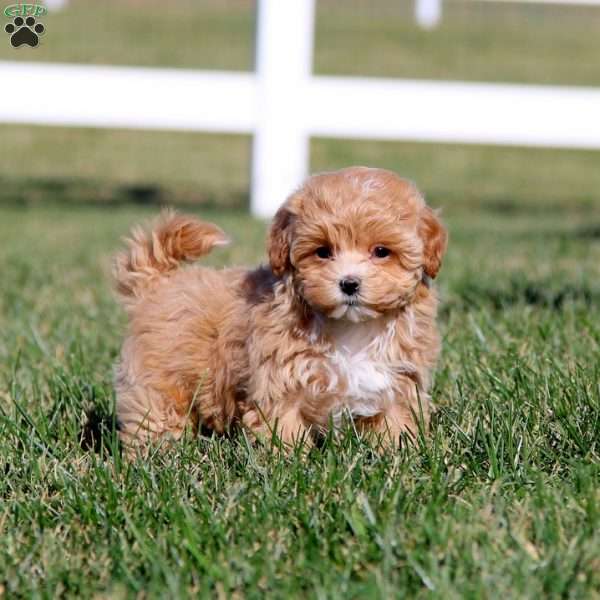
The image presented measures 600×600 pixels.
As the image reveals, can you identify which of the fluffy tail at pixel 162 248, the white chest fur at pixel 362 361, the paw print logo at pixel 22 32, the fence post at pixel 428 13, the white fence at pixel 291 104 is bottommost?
the white chest fur at pixel 362 361

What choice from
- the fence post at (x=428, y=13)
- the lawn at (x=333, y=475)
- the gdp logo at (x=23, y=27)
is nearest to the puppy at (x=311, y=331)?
the lawn at (x=333, y=475)

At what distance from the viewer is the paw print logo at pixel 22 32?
650 centimetres

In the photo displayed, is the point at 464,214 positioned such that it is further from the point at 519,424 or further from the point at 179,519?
the point at 179,519

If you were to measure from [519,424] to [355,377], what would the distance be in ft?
1.73

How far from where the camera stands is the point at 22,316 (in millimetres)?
5930

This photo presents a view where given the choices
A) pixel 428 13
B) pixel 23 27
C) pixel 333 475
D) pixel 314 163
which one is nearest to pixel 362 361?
pixel 333 475

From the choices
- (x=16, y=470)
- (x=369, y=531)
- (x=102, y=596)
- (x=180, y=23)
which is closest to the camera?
(x=102, y=596)

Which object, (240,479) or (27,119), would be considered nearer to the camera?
(240,479)

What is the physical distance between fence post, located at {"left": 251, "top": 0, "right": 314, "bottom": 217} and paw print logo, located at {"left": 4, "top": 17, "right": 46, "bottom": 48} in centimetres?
300

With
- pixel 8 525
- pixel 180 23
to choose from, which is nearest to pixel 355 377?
pixel 8 525

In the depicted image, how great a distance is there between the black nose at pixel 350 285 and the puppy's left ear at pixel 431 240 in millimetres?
305

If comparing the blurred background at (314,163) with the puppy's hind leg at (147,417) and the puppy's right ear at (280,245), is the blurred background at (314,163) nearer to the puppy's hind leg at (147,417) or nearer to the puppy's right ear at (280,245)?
the puppy's hind leg at (147,417)

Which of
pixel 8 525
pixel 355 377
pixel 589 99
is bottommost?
pixel 8 525

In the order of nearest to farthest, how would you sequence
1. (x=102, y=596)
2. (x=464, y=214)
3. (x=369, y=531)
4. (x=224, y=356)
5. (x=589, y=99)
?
(x=102, y=596) → (x=369, y=531) → (x=224, y=356) → (x=589, y=99) → (x=464, y=214)
